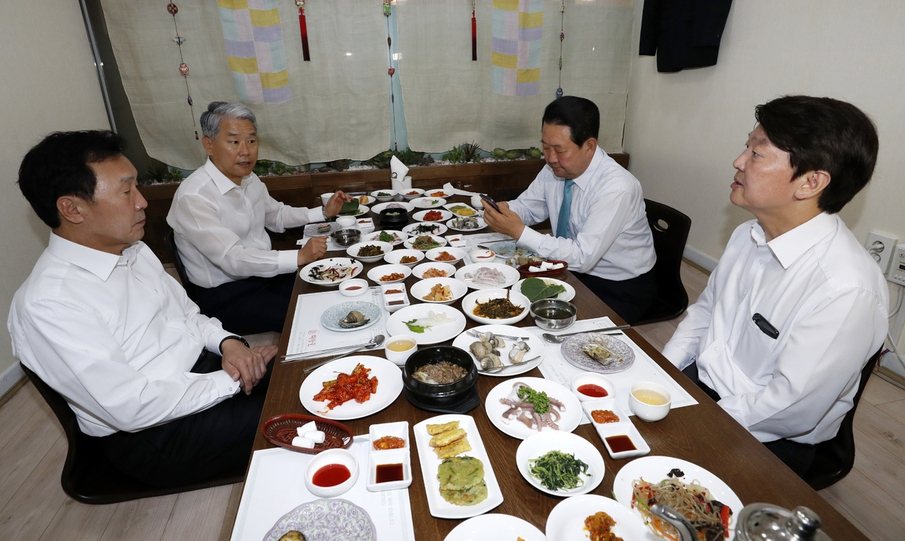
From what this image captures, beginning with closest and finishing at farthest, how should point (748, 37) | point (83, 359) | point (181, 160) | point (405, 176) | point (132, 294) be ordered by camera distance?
point (83, 359) → point (132, 294) → point (748, 37) → point (405, 176) → point (181, 160)

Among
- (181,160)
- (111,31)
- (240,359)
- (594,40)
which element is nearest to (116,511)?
(240,359)

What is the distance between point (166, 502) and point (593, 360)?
1.84m

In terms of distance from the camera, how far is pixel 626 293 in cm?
264

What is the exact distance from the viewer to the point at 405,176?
12.4 feet

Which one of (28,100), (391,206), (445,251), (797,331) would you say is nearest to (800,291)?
(797,331)

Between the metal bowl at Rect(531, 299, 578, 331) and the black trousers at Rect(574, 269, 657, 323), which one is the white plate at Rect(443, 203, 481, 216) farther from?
the metal bowl at Rect(531, 299, 578, 331)

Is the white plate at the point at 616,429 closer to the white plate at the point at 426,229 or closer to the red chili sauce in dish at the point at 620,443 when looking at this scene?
the red chili sauce in dish at the point at 620,443

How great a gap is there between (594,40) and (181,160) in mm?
4283

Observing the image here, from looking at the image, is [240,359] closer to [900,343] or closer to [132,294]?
[132,294]

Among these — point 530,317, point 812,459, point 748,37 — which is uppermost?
point 748,37

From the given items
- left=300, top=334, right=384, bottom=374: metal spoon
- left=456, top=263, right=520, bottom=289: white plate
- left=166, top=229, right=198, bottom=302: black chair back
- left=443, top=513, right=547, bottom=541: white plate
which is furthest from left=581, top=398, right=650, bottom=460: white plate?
left=166, top=229, right=198, bottom=302: black chair back

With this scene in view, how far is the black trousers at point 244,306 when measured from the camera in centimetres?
267

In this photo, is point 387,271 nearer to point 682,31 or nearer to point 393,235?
point 393,235

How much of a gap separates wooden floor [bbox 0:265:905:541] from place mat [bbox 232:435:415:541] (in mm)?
842
